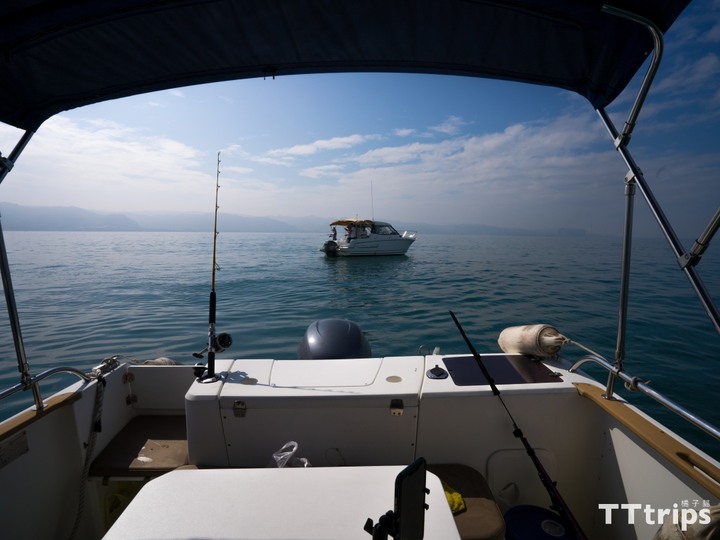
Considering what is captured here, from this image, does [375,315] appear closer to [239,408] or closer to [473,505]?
[239,408]

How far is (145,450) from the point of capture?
2.72 m

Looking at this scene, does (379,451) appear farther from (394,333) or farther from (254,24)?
(394,333)

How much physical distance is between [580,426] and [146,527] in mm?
2607

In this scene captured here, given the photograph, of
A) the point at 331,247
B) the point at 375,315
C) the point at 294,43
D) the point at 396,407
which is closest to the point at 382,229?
the point at 331,247

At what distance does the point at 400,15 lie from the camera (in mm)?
1694

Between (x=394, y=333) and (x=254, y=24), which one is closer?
(x=254, y=24)

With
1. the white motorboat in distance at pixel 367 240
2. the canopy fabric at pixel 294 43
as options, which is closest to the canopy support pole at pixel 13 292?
the canopy fabric at pixel 294 43

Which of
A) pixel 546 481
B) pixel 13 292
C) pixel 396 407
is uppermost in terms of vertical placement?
pixel 13 292

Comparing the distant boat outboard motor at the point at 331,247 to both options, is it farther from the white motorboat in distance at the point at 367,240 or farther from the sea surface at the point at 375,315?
the sea surface at the point at 375,315

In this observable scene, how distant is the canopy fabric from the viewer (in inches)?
61.3

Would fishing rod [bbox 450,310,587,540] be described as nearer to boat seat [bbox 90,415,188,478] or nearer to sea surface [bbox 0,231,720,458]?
sea surface [bbox 0,231,720,458]

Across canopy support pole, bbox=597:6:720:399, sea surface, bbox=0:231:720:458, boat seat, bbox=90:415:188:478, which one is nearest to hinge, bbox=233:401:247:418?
boat seat, bbox=90:415:188:478

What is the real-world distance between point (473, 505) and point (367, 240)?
25381 millimetres

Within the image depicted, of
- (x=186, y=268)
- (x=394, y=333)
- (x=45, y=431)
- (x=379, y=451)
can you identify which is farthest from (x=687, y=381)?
(x=186, y=268)
